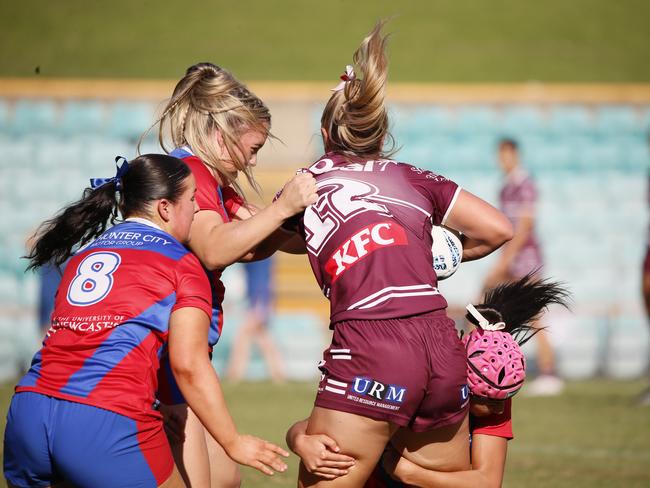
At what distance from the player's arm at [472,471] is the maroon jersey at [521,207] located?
6.51 meters

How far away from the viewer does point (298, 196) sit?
328 cm

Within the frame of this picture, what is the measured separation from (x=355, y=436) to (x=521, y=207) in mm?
7434

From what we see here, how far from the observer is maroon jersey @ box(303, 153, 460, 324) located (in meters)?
3.18

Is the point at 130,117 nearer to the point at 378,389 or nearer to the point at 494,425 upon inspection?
the point at 494,425

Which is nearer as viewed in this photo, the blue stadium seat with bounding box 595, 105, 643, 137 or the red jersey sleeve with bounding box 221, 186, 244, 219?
the red jersey sleeve with bounding box 221, 186, 244, 219

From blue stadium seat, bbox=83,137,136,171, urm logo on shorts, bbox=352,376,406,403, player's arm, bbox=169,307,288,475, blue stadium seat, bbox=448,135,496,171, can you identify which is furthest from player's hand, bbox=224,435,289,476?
blue stadium seat, bbox=448,135,496,171

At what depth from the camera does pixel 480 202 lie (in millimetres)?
3461

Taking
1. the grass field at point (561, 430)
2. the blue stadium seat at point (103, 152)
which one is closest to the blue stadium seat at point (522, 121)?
the grass field at point (561, 430)

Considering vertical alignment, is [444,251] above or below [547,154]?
below

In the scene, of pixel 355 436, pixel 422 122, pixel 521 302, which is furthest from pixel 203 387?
pixel 422 122

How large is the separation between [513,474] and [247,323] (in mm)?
5115

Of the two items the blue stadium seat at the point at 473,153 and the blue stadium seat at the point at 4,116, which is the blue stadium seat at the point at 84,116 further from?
the blue stadium seat at the point at 473,153

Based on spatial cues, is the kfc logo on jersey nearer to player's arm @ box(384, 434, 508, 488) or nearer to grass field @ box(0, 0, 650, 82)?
player's arm @ box(384, 434, 508, 488)

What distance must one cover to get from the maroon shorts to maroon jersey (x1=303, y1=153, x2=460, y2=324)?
6cm
